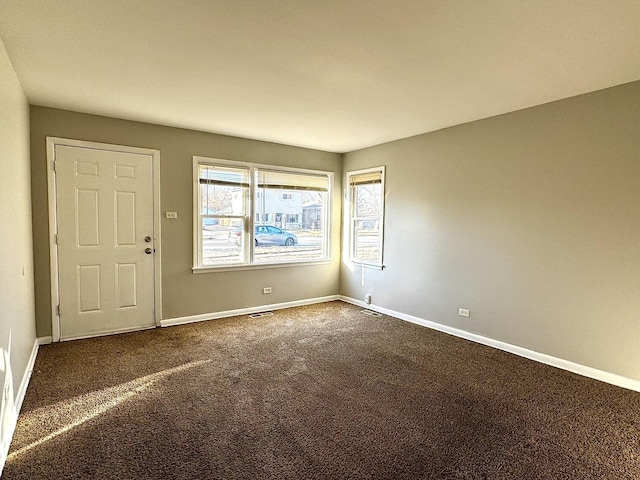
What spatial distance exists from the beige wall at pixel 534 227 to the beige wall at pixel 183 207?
1.42m

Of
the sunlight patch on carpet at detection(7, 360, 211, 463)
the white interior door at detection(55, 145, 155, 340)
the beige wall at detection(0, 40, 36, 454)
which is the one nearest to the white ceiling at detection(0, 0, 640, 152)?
the beige wall at detection(0, 40, 36, 454)

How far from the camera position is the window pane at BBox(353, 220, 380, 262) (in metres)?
5.29

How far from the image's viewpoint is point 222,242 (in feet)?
15.8

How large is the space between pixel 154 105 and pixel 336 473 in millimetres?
3489

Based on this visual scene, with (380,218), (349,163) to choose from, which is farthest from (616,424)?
(349,163)

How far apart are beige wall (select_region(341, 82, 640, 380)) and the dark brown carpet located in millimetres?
408

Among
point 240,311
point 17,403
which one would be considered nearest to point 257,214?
point 240,311

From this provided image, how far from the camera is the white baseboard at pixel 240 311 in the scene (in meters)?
4.47

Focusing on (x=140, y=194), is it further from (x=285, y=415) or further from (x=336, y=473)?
(x=336, y=473)

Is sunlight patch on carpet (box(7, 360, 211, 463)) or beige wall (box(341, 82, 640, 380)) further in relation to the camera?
beige wall (box(341, 82, 640, 380))

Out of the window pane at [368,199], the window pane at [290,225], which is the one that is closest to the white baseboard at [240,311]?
the window pane at [290,225]

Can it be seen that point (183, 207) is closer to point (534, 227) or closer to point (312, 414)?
point (312, 414)

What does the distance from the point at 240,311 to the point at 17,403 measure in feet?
8.87

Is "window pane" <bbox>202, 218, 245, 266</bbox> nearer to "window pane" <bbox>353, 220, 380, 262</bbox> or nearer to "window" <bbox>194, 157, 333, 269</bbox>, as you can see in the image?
"window" <bbox>194, 157, 333, 269</bbox>
